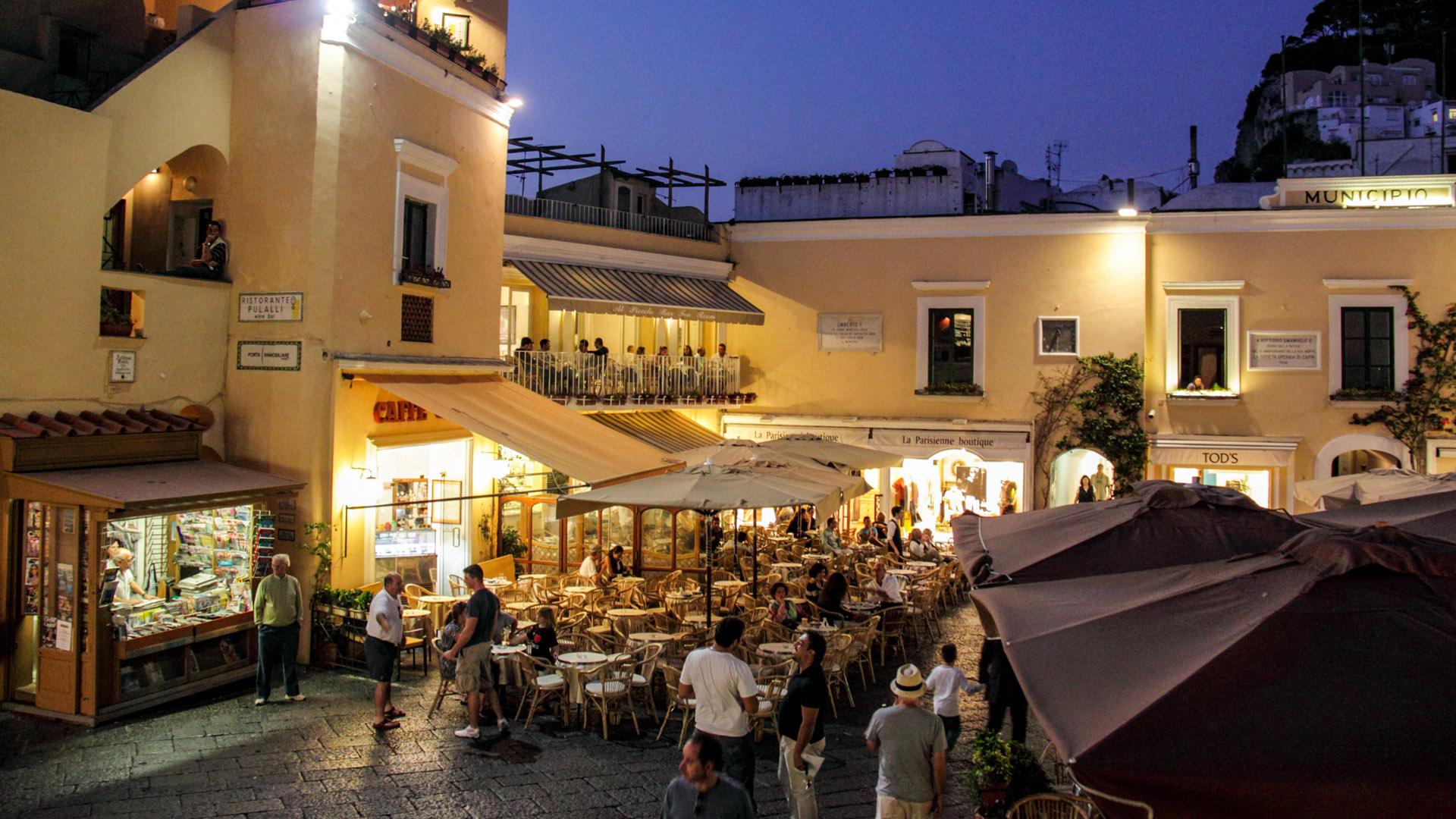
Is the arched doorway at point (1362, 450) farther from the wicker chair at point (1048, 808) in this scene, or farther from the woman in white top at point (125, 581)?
the woman in white top at point (125, 581)

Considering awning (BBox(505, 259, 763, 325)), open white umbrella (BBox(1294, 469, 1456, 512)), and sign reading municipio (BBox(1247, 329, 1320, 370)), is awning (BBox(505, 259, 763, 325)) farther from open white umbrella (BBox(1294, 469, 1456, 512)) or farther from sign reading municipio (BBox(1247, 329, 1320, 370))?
open white umbrella (BBox(1294, 469, 1456, 512))

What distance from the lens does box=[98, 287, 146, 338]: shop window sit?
1048 cm

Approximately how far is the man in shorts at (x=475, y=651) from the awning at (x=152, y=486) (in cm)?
305

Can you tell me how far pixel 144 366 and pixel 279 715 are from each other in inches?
164

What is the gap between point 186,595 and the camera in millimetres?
10367

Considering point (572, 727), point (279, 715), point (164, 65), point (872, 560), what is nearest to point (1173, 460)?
point (872, 560)

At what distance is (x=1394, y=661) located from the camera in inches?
148

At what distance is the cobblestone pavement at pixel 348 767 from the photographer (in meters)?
7.31

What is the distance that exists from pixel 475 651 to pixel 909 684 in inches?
173

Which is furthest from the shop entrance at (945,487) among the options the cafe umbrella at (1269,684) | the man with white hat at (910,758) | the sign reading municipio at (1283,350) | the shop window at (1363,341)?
the cafe umbrella at (1269,684)

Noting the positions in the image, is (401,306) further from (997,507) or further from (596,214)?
(997,507)

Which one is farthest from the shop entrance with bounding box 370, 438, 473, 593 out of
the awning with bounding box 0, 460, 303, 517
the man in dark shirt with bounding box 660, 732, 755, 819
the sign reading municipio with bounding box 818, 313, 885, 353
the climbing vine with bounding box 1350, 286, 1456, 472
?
the climbing vine with bounding box 1350, 286, 1456, 472

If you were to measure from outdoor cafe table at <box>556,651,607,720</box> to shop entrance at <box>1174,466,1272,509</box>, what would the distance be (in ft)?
45.5

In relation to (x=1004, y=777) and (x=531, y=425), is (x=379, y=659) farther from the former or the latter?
(x=1004, y=777)
